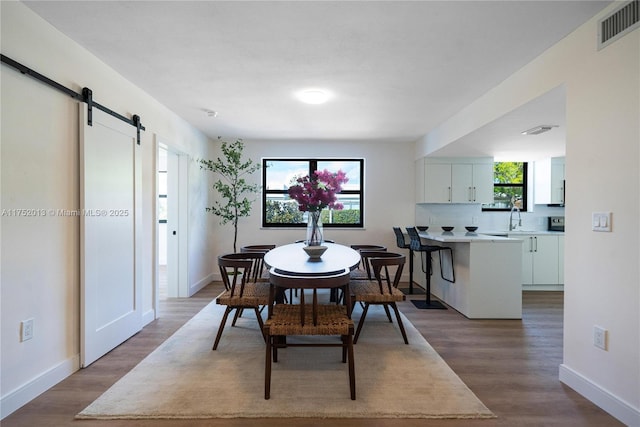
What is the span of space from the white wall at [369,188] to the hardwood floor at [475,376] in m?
1.92

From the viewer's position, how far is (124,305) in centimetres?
298

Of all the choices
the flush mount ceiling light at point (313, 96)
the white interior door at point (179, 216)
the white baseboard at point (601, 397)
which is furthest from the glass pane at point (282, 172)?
the white baseboard at point (601, 397)

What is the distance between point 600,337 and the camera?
77.7 inches

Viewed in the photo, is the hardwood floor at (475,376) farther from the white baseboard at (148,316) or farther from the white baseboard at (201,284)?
the white baseboard at (201,284)

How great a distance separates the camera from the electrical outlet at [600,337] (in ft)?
6.38

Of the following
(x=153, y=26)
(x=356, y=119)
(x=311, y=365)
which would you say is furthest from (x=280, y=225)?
(x=153, y=26)

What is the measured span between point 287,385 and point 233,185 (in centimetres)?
341

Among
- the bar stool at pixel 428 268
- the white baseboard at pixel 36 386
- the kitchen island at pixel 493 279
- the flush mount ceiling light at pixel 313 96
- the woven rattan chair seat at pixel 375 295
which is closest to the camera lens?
the white baseboard at pixel 36 386

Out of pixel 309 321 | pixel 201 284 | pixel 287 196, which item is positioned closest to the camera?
pixel 309 321

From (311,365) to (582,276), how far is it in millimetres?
1931

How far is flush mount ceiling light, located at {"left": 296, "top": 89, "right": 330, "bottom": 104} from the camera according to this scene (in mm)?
3260

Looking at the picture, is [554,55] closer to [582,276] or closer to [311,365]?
[582,276]

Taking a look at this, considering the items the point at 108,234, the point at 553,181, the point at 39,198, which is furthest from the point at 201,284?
the point at 553,181

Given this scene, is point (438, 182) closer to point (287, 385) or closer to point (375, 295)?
point (375, 295)
